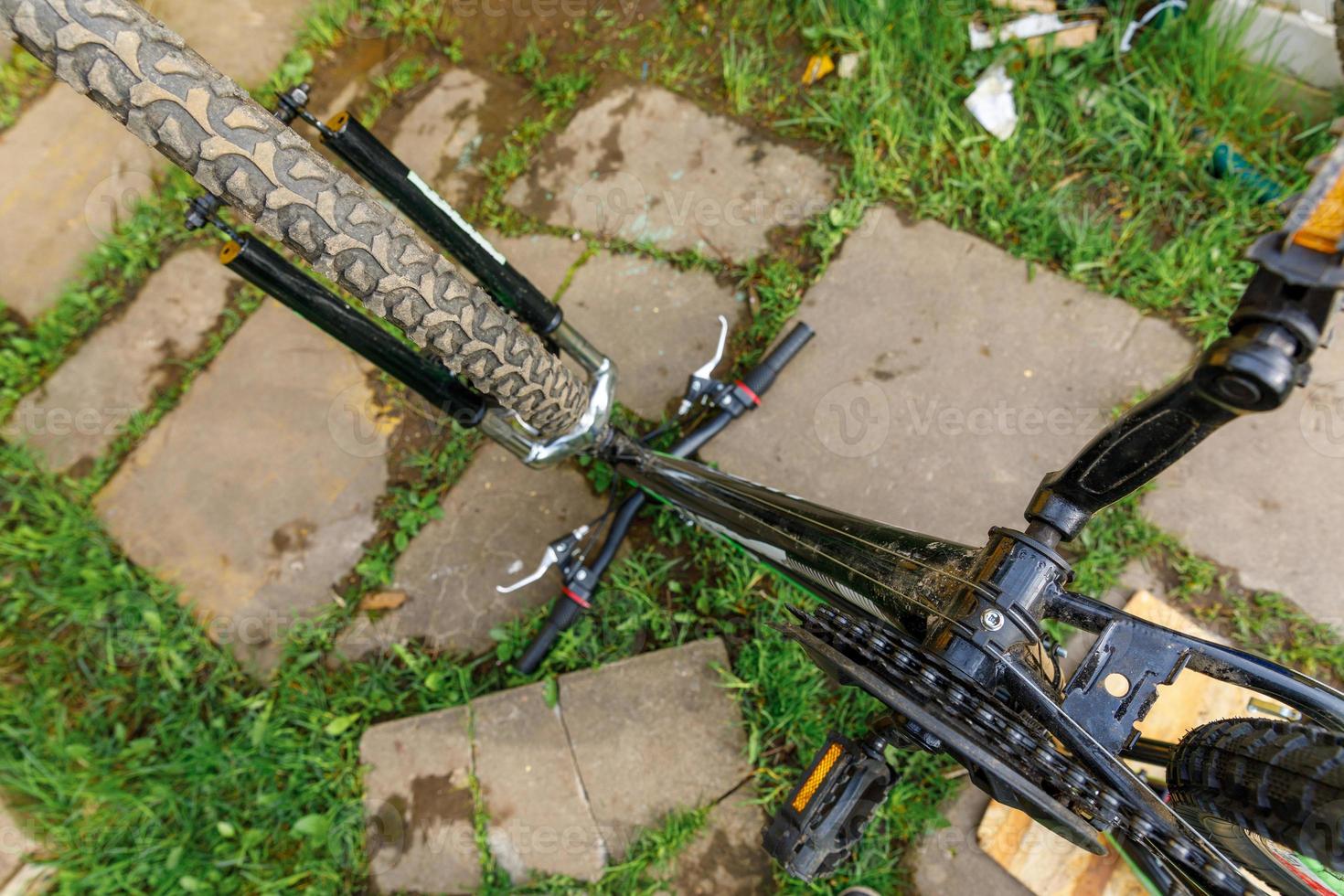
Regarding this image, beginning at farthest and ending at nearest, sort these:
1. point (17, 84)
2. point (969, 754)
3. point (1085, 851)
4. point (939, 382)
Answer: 1. point (17, 84)
2. point (939, 382)
3. point (1085, 851)
4. point (969, 754)

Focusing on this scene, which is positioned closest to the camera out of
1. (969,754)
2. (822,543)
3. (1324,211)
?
(1324,211)

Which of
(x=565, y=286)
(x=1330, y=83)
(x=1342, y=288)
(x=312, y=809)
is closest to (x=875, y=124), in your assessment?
(x=565, y=286)

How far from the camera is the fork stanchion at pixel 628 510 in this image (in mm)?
2373

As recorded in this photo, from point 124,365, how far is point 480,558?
66.1 inches

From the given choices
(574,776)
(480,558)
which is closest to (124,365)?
(480,558)

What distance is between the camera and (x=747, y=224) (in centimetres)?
273

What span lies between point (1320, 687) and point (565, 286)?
91.8 inches

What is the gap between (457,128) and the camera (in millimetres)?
2992

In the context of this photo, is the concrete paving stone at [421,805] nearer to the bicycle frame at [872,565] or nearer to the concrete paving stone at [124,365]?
the bicycle frame at [872,565]

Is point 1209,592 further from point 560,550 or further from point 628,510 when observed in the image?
point 560,550

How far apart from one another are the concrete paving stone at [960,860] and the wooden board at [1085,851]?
29mm

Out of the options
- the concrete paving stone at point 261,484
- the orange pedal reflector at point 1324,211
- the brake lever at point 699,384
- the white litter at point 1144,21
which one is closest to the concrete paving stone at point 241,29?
the concrete paving stone at point 261,484

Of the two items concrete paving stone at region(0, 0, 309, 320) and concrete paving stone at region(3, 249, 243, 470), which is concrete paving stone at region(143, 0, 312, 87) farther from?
concrete paving stone at region(3, 249, 243, 470)

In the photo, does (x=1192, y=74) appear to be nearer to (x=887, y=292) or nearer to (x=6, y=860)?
(x=887, y=292)
